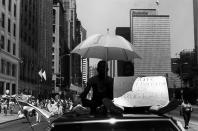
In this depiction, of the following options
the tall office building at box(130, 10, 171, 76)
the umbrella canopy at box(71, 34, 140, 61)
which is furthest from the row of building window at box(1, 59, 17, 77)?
the tall office building at box(130, 10, 171, 76)

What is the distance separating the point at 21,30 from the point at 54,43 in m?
62.5

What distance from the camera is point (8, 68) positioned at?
59469 millimetres

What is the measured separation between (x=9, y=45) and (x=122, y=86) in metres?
53.9

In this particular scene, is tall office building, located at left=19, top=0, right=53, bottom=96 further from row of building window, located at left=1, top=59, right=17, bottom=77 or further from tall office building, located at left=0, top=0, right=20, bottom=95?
row of building window, located at left=1, top=59, right=17, bottom=77

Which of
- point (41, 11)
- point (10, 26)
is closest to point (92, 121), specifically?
point (10, 26)

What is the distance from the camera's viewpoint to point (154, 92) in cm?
629

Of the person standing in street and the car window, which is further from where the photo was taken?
the person standing in street

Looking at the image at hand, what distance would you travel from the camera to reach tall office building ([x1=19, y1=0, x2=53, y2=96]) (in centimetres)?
6881

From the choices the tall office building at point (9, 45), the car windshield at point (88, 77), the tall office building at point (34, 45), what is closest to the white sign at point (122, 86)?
the car windshield at point (88, 77)

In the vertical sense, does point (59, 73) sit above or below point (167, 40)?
below

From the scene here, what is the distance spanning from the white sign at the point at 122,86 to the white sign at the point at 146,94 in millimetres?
109

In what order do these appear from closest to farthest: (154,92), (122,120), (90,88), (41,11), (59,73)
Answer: (122,120)
(154,92)
(90,88)
(41,11)
(59,73)

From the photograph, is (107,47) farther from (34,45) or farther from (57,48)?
(57,48)

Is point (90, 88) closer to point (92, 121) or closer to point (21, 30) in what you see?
point (92, 121)
